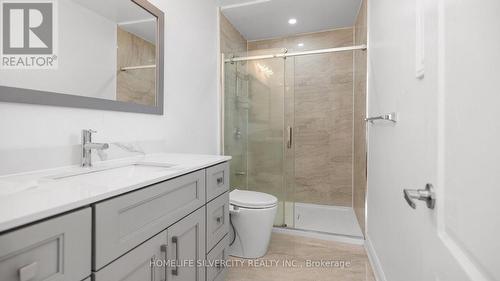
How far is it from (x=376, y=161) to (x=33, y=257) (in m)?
1.85

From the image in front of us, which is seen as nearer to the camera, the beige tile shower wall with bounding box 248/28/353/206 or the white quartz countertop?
the white quartz countertop

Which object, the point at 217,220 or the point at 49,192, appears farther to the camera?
the point at 217,220

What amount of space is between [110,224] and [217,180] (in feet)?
2.31

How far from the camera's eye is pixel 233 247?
77.0 inches

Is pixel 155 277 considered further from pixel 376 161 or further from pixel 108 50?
pixel 376 161

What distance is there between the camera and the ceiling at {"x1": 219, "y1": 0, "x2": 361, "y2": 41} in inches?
94.3

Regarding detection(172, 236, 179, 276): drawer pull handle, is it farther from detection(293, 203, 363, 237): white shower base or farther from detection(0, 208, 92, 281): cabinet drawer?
detection(293, 203, 363, 237): white shower base

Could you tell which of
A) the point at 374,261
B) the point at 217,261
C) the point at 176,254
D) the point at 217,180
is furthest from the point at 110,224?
the point at 374,261

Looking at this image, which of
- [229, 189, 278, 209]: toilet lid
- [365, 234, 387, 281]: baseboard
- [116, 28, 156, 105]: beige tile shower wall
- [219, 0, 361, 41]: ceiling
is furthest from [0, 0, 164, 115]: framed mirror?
[365, 234, 387, 281]: baseboard

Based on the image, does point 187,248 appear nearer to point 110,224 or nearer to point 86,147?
point 110,224

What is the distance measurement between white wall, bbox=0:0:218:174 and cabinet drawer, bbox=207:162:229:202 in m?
0.51

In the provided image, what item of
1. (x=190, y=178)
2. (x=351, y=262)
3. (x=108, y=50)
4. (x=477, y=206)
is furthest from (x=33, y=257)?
(x=351, y=262)

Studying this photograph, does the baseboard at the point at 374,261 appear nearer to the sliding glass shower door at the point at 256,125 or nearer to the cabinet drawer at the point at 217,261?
the sliding glass shower door at the point at 256,125

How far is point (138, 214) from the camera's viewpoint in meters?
0.81
